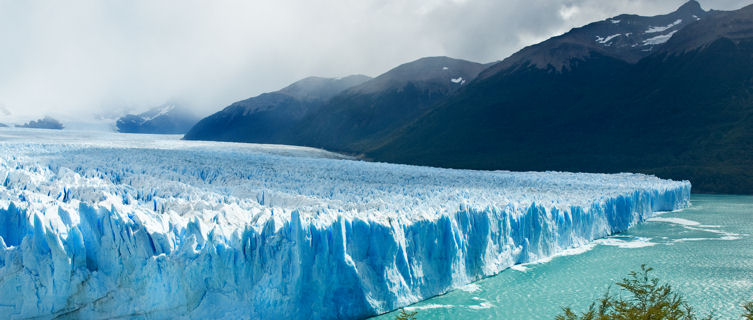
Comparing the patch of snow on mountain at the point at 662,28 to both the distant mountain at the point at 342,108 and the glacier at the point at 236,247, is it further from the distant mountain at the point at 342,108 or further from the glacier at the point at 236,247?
the glacier at the point at 236,247

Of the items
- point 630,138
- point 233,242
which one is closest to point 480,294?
point 233,242

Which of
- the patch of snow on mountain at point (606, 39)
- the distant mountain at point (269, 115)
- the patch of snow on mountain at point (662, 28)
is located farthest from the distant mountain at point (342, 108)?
the patch of snow on mountain at point (662, 28)

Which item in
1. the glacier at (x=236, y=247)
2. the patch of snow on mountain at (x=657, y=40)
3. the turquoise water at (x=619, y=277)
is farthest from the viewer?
the patch of snow on mountain at (x=657, y=40)

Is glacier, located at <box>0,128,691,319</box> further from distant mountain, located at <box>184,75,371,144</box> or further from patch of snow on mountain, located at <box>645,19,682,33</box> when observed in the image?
patch of snow on mountain, located at <box>645,19,682,33</box>

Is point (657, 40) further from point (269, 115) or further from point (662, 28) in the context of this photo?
point (269, 115)

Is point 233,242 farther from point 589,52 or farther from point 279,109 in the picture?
point 279,109

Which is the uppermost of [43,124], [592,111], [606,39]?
[606,39]

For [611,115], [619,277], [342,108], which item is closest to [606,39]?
[611,115]
